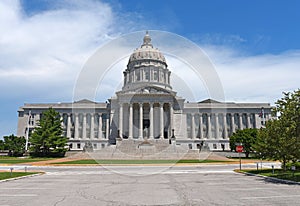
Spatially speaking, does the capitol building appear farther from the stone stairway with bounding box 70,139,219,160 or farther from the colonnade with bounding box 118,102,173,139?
the stone stairway with bounding box 70,139,219,160

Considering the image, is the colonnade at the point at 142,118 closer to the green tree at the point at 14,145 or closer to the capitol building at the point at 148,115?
the capitol building at the point at 148,115

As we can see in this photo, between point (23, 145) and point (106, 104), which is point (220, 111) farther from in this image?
point (23, 145)

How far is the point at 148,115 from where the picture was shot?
3167 inches

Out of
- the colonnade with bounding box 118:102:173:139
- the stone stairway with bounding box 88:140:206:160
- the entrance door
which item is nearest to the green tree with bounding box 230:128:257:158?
the stone stairway with bounding box 88:140:206:160

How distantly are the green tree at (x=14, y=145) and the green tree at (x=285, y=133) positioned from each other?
57296mm

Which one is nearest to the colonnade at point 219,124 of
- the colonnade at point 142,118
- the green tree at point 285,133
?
the colonnade at point 142,118

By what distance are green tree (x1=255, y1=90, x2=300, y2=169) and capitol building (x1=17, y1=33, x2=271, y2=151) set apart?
51482 mm

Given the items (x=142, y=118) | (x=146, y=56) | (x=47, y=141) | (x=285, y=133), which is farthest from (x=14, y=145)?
(x=285, y=133)

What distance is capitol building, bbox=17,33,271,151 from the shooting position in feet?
253

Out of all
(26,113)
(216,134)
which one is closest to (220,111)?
(216,134)

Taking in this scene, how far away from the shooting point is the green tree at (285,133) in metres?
19.8

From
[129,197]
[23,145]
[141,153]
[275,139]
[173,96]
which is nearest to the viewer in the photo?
[129,197]

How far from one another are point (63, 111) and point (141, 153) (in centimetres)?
4781

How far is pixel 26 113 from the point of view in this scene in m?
90.9
